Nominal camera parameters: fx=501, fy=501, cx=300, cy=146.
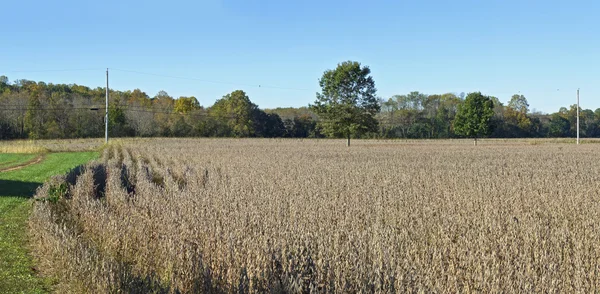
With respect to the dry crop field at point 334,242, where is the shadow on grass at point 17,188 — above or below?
below

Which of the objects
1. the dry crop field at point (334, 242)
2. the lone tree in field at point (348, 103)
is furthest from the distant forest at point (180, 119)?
the dry crop field at point (334, 242)

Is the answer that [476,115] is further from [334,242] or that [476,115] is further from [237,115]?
[334,242]

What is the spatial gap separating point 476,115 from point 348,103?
2455 centimetres

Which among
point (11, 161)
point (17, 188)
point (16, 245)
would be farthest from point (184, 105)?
point (16, 245)

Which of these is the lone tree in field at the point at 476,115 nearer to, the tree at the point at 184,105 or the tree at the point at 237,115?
the tree at the point at 237,115

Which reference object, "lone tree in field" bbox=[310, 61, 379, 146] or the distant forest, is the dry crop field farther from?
the distant forest

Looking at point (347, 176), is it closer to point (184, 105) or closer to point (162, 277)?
point (162, 277)

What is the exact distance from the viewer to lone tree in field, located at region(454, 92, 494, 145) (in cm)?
6438

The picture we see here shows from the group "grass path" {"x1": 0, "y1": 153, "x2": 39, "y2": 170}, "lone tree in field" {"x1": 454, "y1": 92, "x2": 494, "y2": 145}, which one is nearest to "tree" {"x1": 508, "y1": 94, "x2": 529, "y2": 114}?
"lone tree in field" {"x1": 454, "y1": 92, "x2": 494, "y2": 145}

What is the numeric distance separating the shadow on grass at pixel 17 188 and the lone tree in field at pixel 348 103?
33392 mm

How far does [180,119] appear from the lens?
81.8 m

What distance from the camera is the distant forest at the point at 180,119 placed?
76625 mm

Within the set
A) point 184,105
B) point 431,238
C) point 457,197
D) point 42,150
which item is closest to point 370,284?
point 431,238

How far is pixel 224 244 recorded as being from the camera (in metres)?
5.55
